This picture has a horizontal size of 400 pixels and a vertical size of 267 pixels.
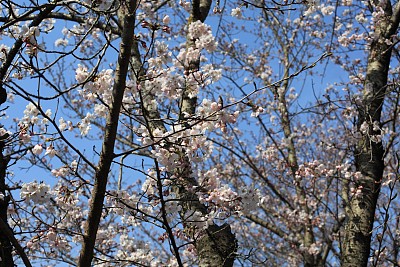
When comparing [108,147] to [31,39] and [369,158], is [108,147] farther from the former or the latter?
[369,158]

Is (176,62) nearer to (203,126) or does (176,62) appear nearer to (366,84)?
(203,126)

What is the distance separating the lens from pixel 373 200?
198 inches

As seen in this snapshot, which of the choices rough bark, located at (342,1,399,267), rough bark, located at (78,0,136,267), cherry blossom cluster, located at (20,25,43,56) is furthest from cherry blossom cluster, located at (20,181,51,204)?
rough bark, located at (342,1,399,267)

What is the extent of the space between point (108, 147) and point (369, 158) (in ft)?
11.2

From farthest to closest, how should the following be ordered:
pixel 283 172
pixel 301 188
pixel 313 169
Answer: pixel 283 172 < pixel 301 188 < pixel 313 169

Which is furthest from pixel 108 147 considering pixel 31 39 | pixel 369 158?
pixel 369 158

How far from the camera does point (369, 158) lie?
5207 mm

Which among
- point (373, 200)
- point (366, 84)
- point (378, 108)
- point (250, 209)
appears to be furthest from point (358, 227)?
point (250, 209)

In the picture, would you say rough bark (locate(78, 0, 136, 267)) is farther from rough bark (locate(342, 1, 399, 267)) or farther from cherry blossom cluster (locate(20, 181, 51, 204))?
rough bark (locate(342, 1, 399, 267))

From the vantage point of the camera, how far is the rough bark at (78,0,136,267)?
267 centimetres

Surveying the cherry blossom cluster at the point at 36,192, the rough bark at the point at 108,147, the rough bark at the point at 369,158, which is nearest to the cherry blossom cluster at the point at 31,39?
the rough bark at the point at 108,147

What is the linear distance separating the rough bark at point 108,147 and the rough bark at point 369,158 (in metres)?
2.88

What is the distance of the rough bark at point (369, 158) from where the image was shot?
476cm

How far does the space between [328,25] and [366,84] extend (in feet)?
10.1
